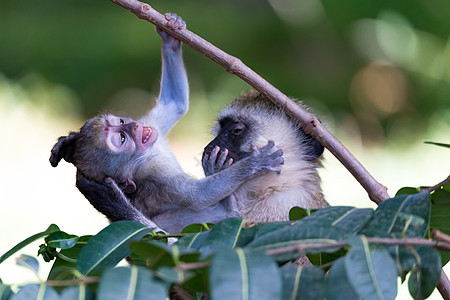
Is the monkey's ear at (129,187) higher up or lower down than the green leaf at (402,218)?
higher up

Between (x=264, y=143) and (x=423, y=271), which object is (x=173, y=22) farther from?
(x=423, y=271)

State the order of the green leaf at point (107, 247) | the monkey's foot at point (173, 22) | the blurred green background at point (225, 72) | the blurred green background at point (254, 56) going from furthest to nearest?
the blurred green background at point (254, 56), the blurred green background at point (225, 72), the monkey's foot at point (173, 22), the green leaf at point (107, 247)

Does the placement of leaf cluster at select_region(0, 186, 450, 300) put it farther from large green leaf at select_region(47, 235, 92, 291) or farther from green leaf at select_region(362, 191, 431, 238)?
large green leaf at select_region(47, 235, 92, 291)

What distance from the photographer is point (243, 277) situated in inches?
24.5

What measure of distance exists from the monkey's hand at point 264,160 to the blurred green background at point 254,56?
123 inches

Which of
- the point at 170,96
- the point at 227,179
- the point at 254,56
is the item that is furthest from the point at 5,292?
the point at 254,56

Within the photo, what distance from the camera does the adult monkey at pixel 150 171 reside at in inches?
60.3

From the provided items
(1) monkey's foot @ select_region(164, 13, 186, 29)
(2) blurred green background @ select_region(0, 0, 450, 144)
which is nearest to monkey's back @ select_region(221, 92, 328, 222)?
(1) monkey's foot @ select_region(164, 13, 186, 29)

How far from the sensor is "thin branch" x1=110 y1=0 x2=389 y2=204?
1.29 m

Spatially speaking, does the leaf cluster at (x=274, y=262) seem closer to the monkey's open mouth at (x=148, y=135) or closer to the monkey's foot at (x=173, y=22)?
the monkey's foot at (x=173, y=22)

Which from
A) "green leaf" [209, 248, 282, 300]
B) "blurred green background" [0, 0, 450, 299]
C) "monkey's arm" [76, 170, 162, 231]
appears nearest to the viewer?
"green leaf" [209, 248, 282, 300]

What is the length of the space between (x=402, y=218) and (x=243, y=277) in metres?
0.24

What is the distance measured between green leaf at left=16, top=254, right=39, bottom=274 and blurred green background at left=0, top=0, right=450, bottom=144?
12.9 feet

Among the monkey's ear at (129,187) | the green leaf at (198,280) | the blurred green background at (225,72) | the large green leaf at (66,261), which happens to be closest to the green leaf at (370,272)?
the green leaf at (198,280)
